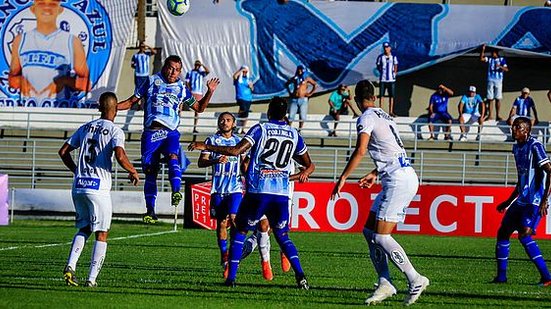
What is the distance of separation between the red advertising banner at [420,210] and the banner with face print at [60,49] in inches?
376

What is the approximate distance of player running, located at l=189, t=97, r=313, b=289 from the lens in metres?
13.0

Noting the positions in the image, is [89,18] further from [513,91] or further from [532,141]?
[532,141]

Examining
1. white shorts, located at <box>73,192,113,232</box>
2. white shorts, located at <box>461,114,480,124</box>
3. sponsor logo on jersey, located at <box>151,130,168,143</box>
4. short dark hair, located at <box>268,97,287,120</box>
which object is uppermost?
white shorts, located at <box>461,114,480,124</box>

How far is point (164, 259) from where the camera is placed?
17625mm

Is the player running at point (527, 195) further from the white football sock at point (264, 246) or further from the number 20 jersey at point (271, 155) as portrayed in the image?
the number 20 jersey at point (271, 155)

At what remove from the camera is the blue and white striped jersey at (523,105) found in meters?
33.3

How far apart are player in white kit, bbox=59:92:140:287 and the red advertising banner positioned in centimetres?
1404

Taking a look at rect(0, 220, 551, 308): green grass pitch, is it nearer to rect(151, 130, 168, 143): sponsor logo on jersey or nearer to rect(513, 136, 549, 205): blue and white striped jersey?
rect(513, 136, 549, 205): blue and white striped jersey

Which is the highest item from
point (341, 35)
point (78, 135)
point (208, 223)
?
point (341, 35)

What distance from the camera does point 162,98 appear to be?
51.9ft

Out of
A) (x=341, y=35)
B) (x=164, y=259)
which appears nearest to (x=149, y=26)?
(x=341, y=35)

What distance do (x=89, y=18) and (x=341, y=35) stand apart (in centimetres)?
799

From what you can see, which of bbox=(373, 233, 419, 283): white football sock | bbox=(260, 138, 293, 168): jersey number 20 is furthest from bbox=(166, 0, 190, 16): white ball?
bbox=(373, 233, 419, 283): white football sock

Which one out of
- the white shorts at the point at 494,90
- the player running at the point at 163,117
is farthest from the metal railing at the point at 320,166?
the player running at the point at 163,117
